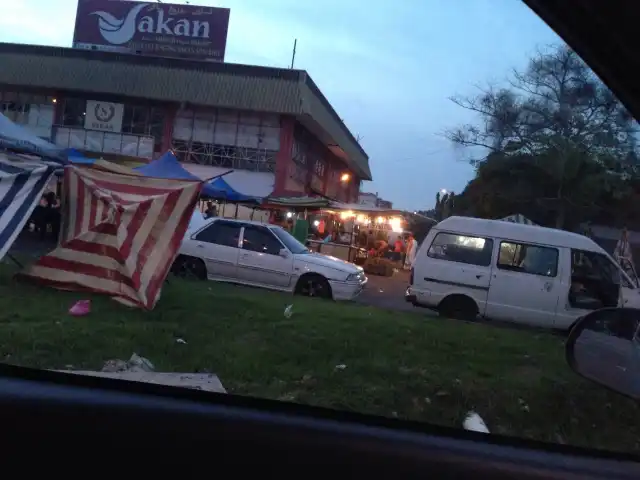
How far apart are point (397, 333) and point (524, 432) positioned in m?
2.68

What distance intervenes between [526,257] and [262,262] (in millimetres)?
4388

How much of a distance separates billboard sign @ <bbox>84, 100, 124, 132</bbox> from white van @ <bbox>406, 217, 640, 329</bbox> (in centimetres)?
2183

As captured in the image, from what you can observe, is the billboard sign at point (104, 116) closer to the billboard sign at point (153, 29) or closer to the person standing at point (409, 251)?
the billboard sign at point (153, 29)

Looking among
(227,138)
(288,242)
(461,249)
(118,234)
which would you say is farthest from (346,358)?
(227,138)

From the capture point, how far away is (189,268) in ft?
38.5

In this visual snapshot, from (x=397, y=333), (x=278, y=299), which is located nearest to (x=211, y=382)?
(x=397, y=333)

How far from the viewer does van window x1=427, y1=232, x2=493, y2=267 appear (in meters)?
10.3

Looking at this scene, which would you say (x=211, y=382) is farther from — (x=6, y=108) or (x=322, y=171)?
(x=322, y=171)

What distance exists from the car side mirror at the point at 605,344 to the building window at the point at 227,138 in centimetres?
2666

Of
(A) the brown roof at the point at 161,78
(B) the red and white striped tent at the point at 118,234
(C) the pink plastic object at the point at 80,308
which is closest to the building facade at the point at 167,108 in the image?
(A) the brown roof at the point at 161,78

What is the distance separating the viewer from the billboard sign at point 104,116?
94.6ft

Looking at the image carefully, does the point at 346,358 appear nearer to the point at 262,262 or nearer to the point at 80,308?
the point at 80,308

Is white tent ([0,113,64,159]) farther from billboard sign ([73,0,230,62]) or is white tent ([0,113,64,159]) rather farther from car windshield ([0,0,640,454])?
billboard sign ([73,0,230,62])

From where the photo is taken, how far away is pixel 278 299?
9.41 meters
